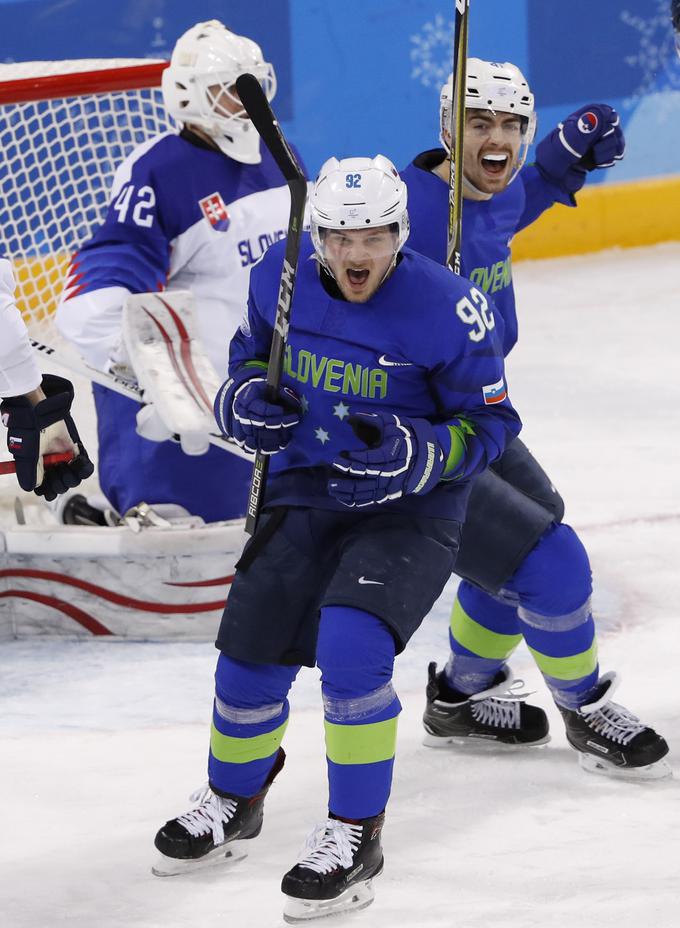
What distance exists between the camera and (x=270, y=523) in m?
2.74

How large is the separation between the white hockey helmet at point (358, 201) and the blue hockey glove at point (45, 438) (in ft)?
1.68

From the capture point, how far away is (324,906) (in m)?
2.59

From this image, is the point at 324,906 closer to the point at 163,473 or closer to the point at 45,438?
the point at 45,438

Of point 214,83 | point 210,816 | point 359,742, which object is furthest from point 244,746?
point 214,83

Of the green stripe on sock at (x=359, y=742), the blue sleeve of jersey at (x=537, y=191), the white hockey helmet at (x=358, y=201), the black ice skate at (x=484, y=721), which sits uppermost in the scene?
the white hockey helmet at (x=358, y=201)

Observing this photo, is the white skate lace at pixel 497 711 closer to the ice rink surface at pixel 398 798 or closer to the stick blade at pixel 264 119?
the ice rink surface at pixel 398 798

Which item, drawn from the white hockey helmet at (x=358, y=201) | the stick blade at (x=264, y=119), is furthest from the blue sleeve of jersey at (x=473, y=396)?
the stick blade at (x=264, y=119)

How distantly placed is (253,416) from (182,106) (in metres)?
1.51

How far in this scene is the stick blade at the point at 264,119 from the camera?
2.62 m

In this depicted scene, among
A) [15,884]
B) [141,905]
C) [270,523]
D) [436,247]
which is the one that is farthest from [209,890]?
[436,247]

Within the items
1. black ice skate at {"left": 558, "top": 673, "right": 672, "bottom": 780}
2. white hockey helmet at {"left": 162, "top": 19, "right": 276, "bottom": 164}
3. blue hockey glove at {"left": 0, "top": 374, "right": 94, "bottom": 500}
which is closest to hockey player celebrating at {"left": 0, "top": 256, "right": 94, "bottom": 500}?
blue hockey glove at {"left": 0, "top": 374, "right": 94, "bottom": 500}

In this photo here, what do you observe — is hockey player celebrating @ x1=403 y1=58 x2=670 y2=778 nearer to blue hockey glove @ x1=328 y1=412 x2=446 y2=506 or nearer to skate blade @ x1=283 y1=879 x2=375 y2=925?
blue hockey glove @ x1=328 y1=412 x2=446 y2=506

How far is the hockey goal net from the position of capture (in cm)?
434

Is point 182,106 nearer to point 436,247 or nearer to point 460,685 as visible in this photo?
point 436,247
